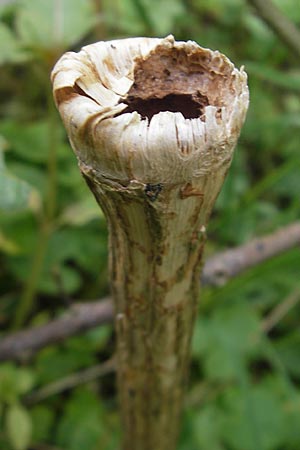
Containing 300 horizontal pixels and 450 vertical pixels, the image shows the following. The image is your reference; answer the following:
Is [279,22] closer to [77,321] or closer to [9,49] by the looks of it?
[9,49]

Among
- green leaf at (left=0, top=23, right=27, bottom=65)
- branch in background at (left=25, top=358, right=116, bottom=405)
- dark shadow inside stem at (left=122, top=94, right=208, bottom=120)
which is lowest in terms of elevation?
branch in background at (left=25, top=358, right=116, bottom=405)

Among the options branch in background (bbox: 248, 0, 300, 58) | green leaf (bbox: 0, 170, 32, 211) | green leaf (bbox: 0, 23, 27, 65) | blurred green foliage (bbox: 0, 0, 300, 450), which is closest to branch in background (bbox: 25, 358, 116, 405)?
blurred green foliage (bbox: 0, 0, 300, 450)

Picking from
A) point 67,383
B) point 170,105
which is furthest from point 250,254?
point 170,105

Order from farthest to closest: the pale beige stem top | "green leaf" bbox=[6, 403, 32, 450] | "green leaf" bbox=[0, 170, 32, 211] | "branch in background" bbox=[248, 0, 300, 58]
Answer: "branch in background" bbox=[248, 0, 300, 58]
"green leaf" bbox=[6, 403, 32, 450]
"green leaf" bbox=[0, 170, 32, 211]
the pale beige stem top

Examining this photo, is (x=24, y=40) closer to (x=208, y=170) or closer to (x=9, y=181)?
(x=9, y=181)

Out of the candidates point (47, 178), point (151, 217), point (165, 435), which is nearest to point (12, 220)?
point (47, 178)

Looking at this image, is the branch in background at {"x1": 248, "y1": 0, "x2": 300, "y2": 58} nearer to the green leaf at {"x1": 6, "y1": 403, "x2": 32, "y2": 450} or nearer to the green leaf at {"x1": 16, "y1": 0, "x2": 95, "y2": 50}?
the green leaf at {"x1": 16, "y1": 0, "x2": 95, "y2": 50}
